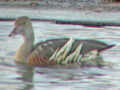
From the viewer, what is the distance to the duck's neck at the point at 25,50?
7984 millimetres

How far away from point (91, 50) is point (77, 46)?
0.32m

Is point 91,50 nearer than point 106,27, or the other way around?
point 91,50

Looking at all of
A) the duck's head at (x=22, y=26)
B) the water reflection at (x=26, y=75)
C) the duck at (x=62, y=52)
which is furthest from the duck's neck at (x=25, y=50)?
the water reflection at (x=26, y=75)

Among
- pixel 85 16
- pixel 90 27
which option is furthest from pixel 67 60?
pixel 85 16

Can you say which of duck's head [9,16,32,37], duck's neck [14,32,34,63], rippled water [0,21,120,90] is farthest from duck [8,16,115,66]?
duck's head [9,16,32,37]

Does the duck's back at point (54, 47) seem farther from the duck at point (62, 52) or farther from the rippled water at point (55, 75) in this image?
the rippled water at point (55, 75)

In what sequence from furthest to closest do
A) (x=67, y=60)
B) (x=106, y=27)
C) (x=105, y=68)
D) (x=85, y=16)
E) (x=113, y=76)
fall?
(x=85, y=16) → (x=106, y=27) → (x=67, y=60) → (x=105, y=68) → (x=113, y=76)

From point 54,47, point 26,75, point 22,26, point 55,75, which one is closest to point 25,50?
point 22,26

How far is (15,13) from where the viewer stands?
505 inches

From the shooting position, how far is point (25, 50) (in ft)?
26.6

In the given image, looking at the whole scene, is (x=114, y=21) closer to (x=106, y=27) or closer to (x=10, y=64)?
(x=106, y=27)

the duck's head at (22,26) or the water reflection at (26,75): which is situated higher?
the duck's head at (22,26)

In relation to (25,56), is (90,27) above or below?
above

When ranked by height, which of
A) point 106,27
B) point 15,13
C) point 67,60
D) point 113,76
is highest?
point 15,13
